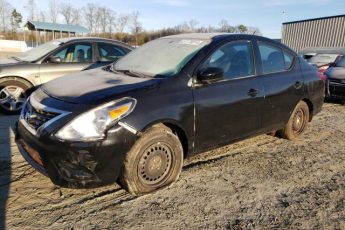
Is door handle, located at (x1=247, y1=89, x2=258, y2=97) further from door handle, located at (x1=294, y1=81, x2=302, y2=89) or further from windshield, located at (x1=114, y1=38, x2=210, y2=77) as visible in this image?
door handle, located at (x1=294, y1=81, x2=302, y2=89)

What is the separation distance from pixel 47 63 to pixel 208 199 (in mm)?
Result: 4912

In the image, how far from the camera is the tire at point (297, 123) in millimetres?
5344

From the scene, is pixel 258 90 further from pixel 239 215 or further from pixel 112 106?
pixel 112 106

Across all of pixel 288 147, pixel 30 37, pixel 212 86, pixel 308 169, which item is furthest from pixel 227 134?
pixel 30 37

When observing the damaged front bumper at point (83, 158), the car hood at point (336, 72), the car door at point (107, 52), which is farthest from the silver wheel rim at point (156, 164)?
the car hood at point (336, 72)

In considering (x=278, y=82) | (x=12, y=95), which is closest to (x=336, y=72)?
(x=278, y=82)

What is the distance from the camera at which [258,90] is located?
4.48m

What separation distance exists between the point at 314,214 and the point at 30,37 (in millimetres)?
60188

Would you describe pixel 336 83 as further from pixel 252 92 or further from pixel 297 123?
pixel 252 92

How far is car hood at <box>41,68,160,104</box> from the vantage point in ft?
10.9

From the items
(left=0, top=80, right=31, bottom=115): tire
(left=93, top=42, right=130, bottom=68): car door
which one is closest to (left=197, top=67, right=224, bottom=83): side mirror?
(left=93, top=42, right=130, bottom=68): car door

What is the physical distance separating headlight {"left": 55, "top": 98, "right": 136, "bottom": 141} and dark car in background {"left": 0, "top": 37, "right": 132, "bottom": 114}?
12.6 ft

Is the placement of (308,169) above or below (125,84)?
below

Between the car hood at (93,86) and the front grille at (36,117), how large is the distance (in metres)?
0.21
